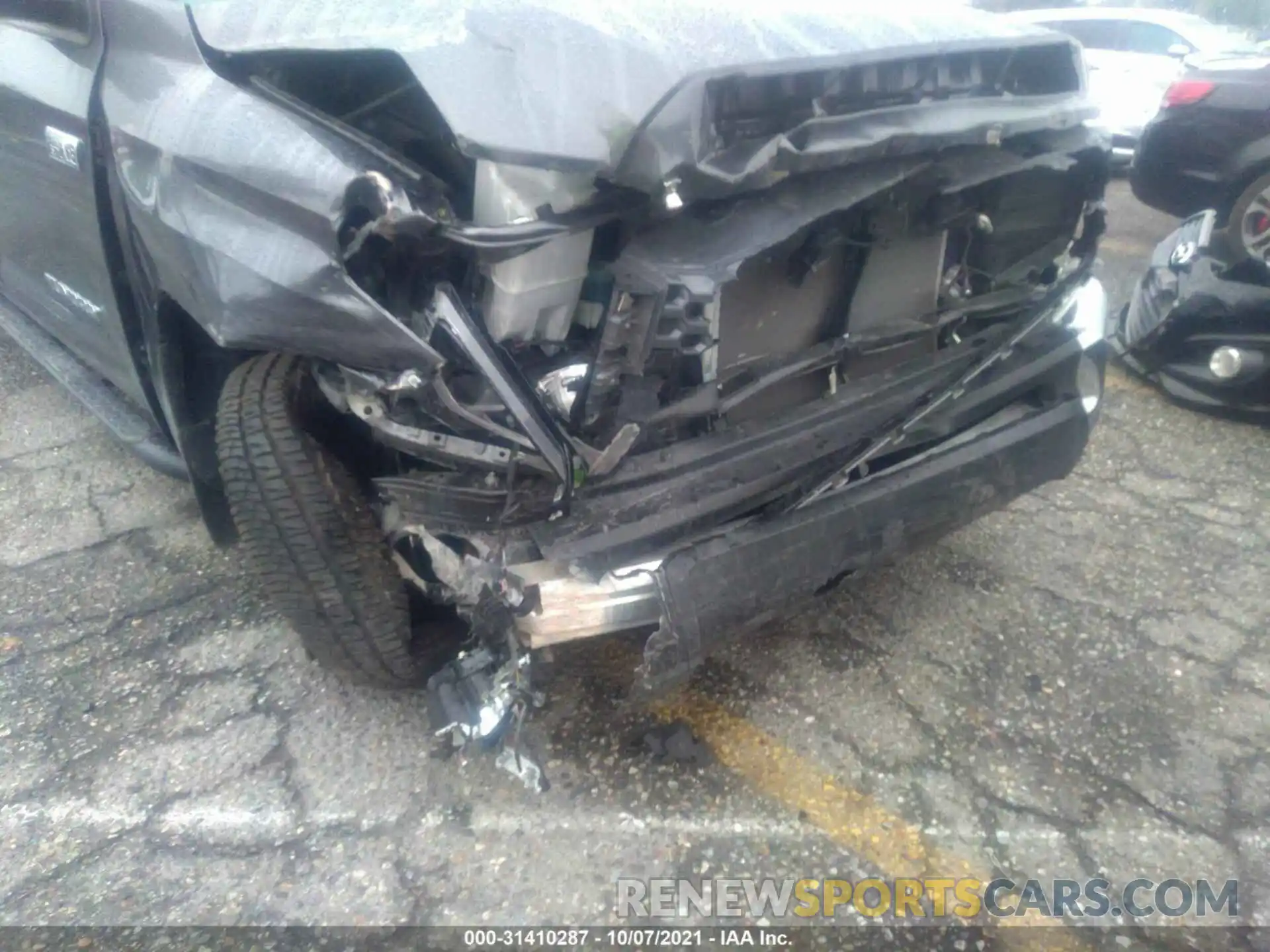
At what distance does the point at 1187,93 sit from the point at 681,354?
4.23 m

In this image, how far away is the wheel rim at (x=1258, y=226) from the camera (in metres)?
4.10

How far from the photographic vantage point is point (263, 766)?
85.1 inches

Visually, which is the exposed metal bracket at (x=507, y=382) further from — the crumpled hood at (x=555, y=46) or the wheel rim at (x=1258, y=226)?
the wheel rim at (x=1258, y=226)

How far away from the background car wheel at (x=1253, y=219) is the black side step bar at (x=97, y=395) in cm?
429

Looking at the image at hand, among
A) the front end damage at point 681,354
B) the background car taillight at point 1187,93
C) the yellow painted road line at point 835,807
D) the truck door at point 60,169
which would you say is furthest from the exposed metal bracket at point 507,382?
the background car taillight at point 1187,93

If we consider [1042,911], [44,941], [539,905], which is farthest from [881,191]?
[44,941]

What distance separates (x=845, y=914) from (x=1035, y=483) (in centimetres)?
116

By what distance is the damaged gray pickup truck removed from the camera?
1.65 m

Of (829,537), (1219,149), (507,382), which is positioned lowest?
(829,537)

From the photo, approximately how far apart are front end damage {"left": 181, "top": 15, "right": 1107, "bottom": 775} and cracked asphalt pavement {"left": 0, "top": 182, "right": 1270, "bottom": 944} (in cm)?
31

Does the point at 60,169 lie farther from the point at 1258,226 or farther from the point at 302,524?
the point at 1258,226

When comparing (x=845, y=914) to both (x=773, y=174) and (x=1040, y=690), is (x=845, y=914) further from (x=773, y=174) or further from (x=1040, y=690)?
(x=773, y=174)

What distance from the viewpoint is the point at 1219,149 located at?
4.45m

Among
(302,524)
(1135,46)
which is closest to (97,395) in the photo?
(302,524)
